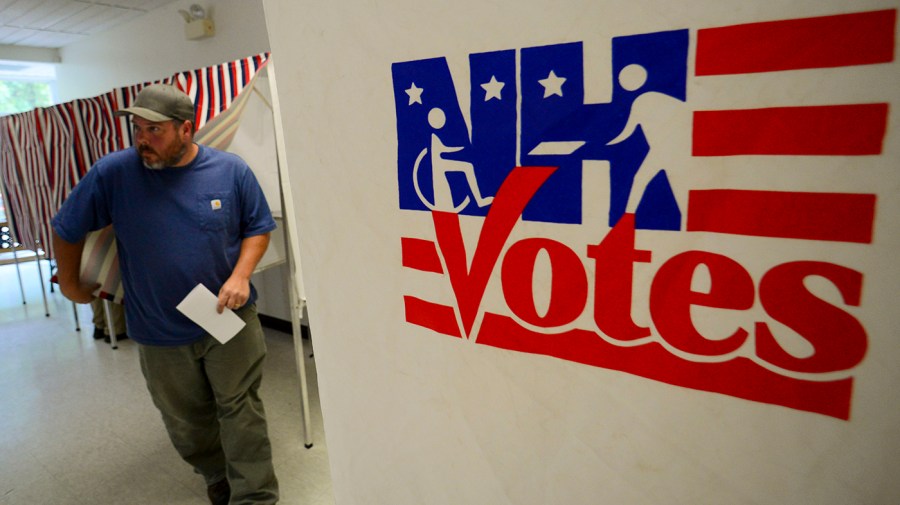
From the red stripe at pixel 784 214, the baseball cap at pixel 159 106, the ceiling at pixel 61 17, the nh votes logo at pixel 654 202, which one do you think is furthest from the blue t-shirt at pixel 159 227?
the ceiling at pixel 61 17

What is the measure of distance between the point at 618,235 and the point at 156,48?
493 cm

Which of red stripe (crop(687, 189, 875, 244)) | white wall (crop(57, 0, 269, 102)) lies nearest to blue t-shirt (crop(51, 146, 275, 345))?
red stripe (crop(687, 189, 875, 244))

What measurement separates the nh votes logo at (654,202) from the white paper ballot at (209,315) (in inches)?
55.4

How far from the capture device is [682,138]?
24 cm

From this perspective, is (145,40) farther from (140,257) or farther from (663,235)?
(663,235)

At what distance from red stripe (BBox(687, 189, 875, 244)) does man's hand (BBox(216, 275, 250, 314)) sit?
5.08ft

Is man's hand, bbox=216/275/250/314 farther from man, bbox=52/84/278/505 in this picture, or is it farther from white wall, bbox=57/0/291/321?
white wall, bbox=57/0/291/321

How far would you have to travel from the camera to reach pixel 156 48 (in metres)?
4.16

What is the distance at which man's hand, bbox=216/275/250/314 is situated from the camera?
1.55 meters

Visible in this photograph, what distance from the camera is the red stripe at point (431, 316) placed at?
0.34 m

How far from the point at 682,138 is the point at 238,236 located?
1.66 meters

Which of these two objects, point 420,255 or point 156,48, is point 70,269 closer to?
point 420,255

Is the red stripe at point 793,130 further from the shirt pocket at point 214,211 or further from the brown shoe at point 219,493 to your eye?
Answer: the brown shoe at point 219,493

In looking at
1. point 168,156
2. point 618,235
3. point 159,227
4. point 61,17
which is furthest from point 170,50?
point 618,235
